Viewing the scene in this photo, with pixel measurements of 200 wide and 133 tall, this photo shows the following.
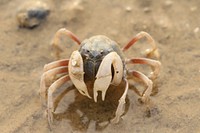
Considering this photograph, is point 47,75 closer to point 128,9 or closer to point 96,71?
point 96,71

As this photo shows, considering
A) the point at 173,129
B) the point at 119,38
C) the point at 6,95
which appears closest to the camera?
the point at 173,129

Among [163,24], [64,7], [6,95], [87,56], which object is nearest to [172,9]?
[163,24]

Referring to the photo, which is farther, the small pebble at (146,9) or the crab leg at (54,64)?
the small pebble at (146,9)

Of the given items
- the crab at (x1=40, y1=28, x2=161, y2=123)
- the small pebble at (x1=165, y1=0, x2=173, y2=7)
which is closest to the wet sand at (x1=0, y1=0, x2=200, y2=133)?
the small pebble at (x1=165, y1=0, x2=173, y2=7)

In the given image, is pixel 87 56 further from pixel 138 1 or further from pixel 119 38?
pixel 138 1

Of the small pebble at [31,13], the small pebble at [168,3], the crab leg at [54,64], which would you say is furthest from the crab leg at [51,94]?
the small pebble at [168,3]

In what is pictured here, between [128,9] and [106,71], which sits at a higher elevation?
[106,71]

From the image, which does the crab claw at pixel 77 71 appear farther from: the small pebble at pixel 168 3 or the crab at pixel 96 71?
the small pebble at pixel 168 3

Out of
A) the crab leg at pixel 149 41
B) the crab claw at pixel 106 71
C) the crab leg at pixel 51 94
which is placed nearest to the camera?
the crab claw at pixel 106 71

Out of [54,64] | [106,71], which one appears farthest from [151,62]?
[54,64]

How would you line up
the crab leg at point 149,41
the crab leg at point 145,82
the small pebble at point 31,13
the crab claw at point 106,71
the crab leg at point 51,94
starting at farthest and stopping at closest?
the small pebble at point 31,13, the crab leg at point 149,41, the crab leg at point 145,82, the crab leg at point 51,94, the crab claw at point 106,71

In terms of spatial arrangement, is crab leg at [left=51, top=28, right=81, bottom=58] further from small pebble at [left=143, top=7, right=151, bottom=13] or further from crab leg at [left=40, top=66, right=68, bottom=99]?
small pebble at [left=143, top=7, right=151, bottom=13]
